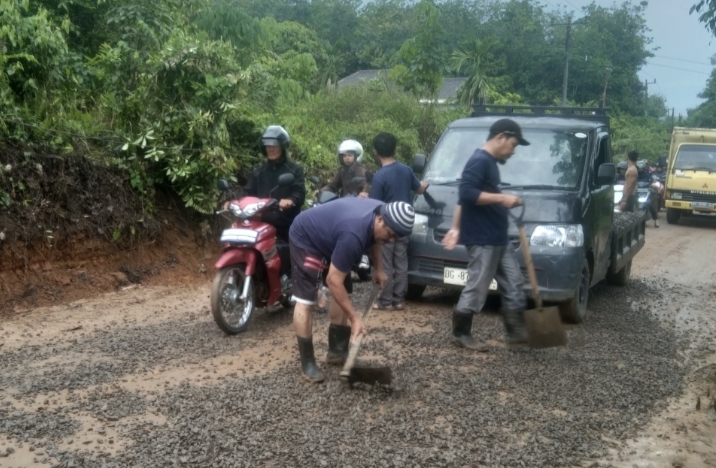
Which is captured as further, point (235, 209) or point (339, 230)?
point (235, 209)

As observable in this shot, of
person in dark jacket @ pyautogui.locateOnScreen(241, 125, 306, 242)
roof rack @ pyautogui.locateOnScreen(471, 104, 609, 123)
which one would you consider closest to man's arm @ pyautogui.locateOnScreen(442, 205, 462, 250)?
person in dark jacket @ pyautogui.locateOnScreen(241, 125, 306, 242)

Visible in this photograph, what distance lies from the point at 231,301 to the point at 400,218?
266cm

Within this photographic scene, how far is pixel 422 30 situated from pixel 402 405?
1797 centimetres

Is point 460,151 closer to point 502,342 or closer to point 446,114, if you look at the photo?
point 502,342

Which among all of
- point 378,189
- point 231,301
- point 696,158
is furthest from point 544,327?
point 696,158

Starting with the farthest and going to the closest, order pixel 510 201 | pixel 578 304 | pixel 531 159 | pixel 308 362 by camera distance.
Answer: pixel 531 159
pixel 578 304
pixel 510 201
pixel 308 362

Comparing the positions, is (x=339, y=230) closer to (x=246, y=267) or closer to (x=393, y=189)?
(x=246, y=267)

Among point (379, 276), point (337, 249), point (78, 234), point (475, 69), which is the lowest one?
point (78, 234)

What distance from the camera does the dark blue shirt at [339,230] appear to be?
5.36m

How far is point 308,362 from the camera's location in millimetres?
5895

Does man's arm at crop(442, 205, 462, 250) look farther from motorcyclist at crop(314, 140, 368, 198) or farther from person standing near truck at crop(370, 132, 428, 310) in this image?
motorcyclist at crop(314, 140, 368, 198)

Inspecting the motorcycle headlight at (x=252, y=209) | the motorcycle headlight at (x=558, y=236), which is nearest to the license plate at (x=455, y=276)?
the motorcycle headlight at (x=558, y=236)

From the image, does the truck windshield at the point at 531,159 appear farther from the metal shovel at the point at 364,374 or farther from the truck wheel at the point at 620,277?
the metal shovel at the point at 364,374

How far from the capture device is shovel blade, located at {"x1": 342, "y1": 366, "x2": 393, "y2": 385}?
5.55 metres
